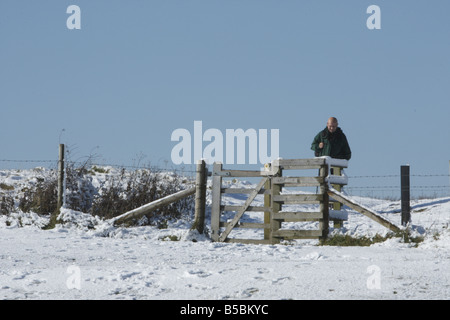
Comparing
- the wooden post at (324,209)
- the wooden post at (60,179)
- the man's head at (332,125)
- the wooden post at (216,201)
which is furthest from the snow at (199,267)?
the man's head at (332,125)

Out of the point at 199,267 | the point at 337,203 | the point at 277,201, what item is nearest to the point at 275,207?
the point at 277,201

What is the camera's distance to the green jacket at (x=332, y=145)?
15.4m

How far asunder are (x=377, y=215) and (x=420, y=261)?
3.84 m

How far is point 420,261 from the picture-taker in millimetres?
8625

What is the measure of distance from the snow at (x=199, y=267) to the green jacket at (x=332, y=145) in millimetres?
2764

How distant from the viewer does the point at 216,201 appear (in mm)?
13922

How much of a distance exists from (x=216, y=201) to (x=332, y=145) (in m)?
3.56

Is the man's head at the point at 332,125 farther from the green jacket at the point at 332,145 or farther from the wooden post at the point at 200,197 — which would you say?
the wooden post at the point at 200,197

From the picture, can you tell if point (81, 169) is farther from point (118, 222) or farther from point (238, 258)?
point (238, 258)

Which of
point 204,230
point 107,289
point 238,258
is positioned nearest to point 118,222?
point 204,230

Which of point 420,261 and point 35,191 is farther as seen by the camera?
point 35,191

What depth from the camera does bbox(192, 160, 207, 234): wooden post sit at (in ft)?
44.1

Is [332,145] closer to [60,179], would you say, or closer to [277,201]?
[277,201]

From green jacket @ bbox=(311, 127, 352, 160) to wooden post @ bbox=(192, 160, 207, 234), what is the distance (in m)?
3.40
